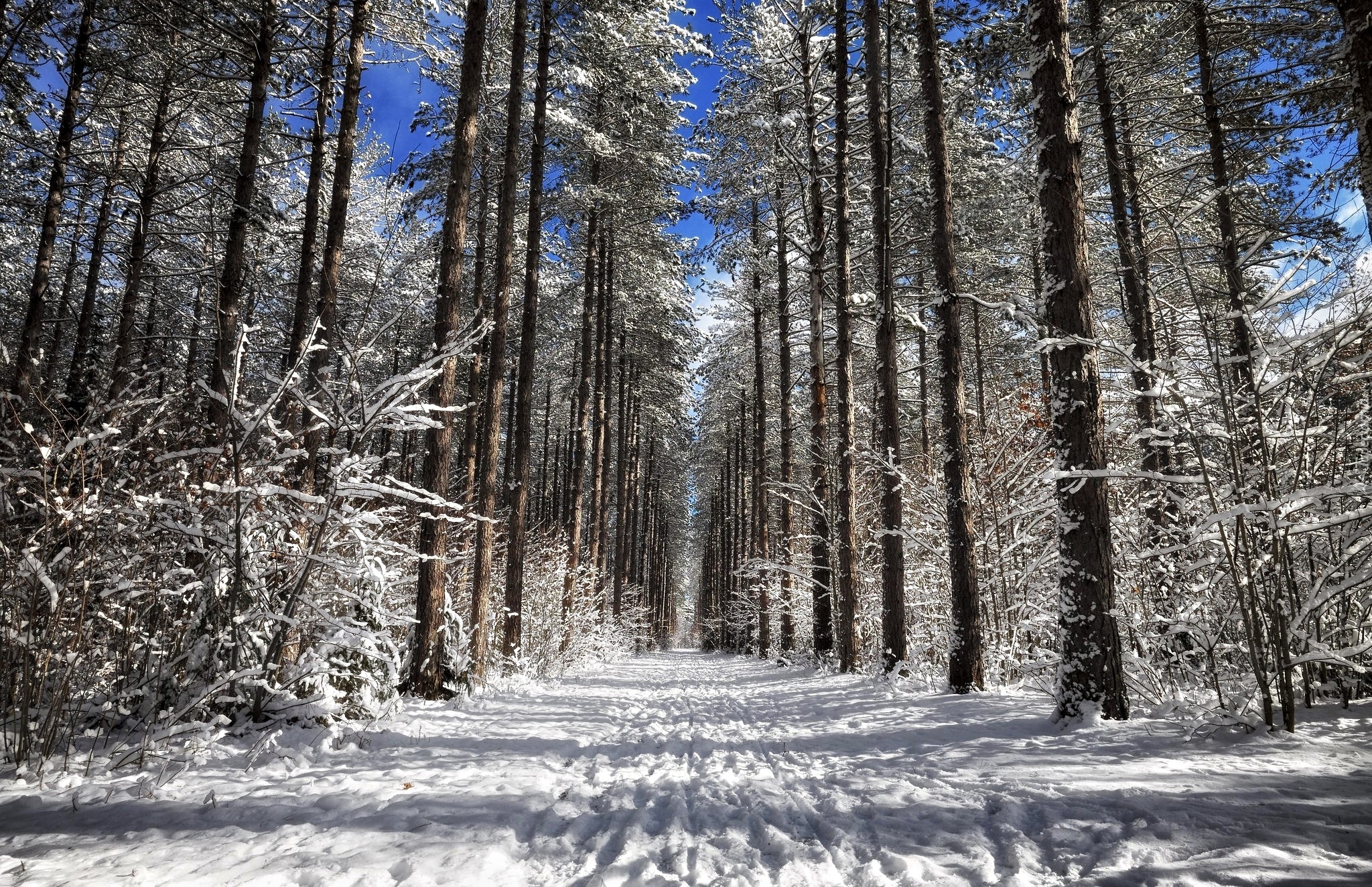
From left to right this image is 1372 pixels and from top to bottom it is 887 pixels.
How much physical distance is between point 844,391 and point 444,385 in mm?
7158

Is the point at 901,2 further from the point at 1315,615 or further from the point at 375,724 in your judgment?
the point at 375,724

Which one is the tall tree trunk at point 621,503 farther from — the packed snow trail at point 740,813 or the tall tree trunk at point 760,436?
the packed snow trail at point 740,813

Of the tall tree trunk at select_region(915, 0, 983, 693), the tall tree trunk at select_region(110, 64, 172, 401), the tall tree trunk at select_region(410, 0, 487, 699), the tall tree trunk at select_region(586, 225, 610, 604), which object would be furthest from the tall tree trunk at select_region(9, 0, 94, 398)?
the tall tree trunk at select_region(915, 0, 983, 693)

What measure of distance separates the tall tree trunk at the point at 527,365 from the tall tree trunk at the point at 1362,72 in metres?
9.54

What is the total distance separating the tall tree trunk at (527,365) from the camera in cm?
1044

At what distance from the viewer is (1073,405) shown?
4832mm

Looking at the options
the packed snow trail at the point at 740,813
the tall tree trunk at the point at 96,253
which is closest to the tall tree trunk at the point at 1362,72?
the packed snow trail at the point at 740,813

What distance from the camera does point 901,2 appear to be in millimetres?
10625

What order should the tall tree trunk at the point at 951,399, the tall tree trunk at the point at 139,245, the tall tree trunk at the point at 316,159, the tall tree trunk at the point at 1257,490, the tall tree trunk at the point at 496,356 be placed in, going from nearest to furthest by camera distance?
the tall tree trunk at the point at 1257,490 → the tall tree trunk at the point at 951,399 → the tall tree trunk at the point at 316,159 → the tall tree trunk at the point at 496,356 → the tall tree trunk at the point at 139,245

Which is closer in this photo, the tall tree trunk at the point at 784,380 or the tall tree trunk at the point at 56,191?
the tall tree trunk at the point at 56,191

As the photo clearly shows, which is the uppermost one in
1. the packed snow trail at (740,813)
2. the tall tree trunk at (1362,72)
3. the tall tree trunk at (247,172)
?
the tall tree trunk at (247,172)

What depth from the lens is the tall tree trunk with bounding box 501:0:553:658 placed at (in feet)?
34.2

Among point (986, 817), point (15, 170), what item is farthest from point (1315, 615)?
point (15, 170)

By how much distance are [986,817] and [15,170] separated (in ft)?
61.1
